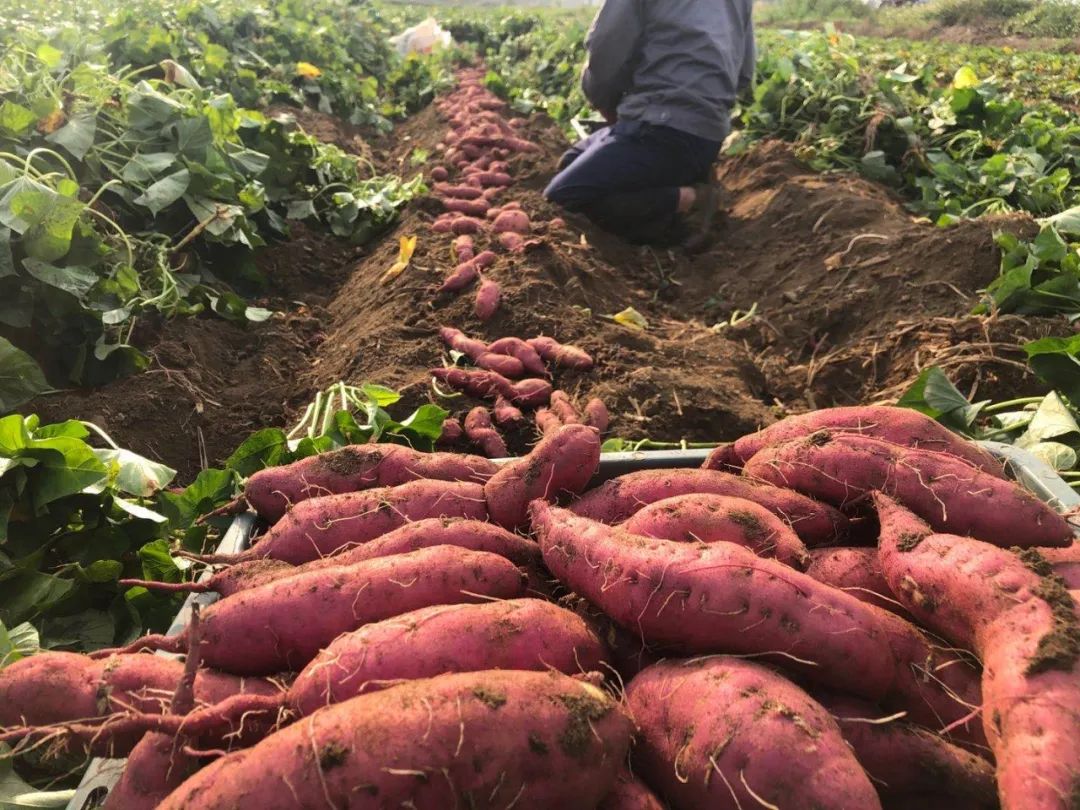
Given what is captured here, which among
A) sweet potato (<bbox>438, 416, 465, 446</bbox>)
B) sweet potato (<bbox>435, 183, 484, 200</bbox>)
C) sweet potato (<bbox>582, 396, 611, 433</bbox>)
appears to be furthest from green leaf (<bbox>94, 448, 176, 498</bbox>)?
sweet potato (<bbox>435, 183, 484, 200</bbox>)

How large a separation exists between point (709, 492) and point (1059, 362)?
5.75 ft

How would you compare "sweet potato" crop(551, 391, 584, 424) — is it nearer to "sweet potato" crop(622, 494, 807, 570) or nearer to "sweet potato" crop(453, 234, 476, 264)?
"sweet potato" crop(622, 494, 807, 570)

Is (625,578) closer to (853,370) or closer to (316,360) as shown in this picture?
(853,370)

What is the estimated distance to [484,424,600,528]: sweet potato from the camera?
5.87 ft

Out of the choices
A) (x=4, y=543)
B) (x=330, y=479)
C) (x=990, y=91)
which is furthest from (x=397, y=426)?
(x=990, y=91)

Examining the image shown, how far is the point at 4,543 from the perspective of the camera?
2057 millimetres

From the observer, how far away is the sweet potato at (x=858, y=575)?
153cm

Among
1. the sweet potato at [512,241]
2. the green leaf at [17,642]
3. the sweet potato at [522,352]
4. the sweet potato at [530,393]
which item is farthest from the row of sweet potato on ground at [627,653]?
the sweet potato at [512,241]

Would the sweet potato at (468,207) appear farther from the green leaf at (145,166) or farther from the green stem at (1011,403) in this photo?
the green stem at (1011,403)

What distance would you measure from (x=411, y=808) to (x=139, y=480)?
5.69 feet

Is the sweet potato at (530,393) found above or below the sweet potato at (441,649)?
below

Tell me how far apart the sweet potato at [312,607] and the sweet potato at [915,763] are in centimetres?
73

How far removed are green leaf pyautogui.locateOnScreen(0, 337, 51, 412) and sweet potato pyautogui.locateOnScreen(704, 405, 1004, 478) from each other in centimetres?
247

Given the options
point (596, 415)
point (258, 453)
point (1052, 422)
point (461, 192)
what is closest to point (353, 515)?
point (258, 453)
